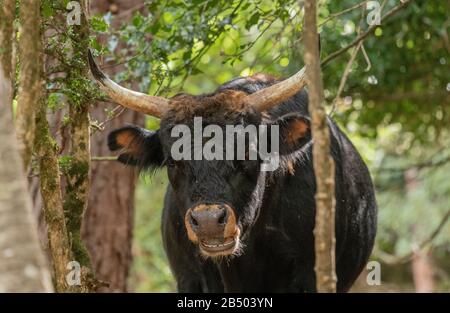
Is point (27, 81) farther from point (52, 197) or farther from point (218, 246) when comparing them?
point (218, 246)

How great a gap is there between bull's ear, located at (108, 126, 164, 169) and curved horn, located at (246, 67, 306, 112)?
3.04 feet

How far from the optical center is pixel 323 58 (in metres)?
10.3

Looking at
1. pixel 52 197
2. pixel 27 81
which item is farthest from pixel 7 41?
pixel 52 197

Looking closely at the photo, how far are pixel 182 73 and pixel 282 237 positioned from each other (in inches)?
86.2

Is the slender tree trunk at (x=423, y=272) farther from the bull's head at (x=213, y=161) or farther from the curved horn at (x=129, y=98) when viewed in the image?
the curved horn at (x=129, y=98)

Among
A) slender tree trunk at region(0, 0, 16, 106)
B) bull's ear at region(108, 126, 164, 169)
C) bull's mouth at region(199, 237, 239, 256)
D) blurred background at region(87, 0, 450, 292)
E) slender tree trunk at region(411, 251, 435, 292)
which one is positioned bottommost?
slender tree trunk at region(411, 251, 435, 292)

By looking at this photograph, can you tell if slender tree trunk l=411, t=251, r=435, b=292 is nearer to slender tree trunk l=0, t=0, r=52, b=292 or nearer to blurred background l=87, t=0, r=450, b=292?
blurred background l=87, t=0, r=450, b=292

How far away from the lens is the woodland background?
7.37 m

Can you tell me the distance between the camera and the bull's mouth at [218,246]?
7.04 m

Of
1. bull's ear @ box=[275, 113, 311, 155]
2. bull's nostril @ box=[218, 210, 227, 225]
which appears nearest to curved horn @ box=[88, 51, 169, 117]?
bull's ear @ box=[275, 113, 311, 155]

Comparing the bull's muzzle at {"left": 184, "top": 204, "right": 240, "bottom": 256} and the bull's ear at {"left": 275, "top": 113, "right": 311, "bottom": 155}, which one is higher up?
the bull's ear at {"left": 275, "top": 113, "right": 311, "bottom": 155}

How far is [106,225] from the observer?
12109mm
